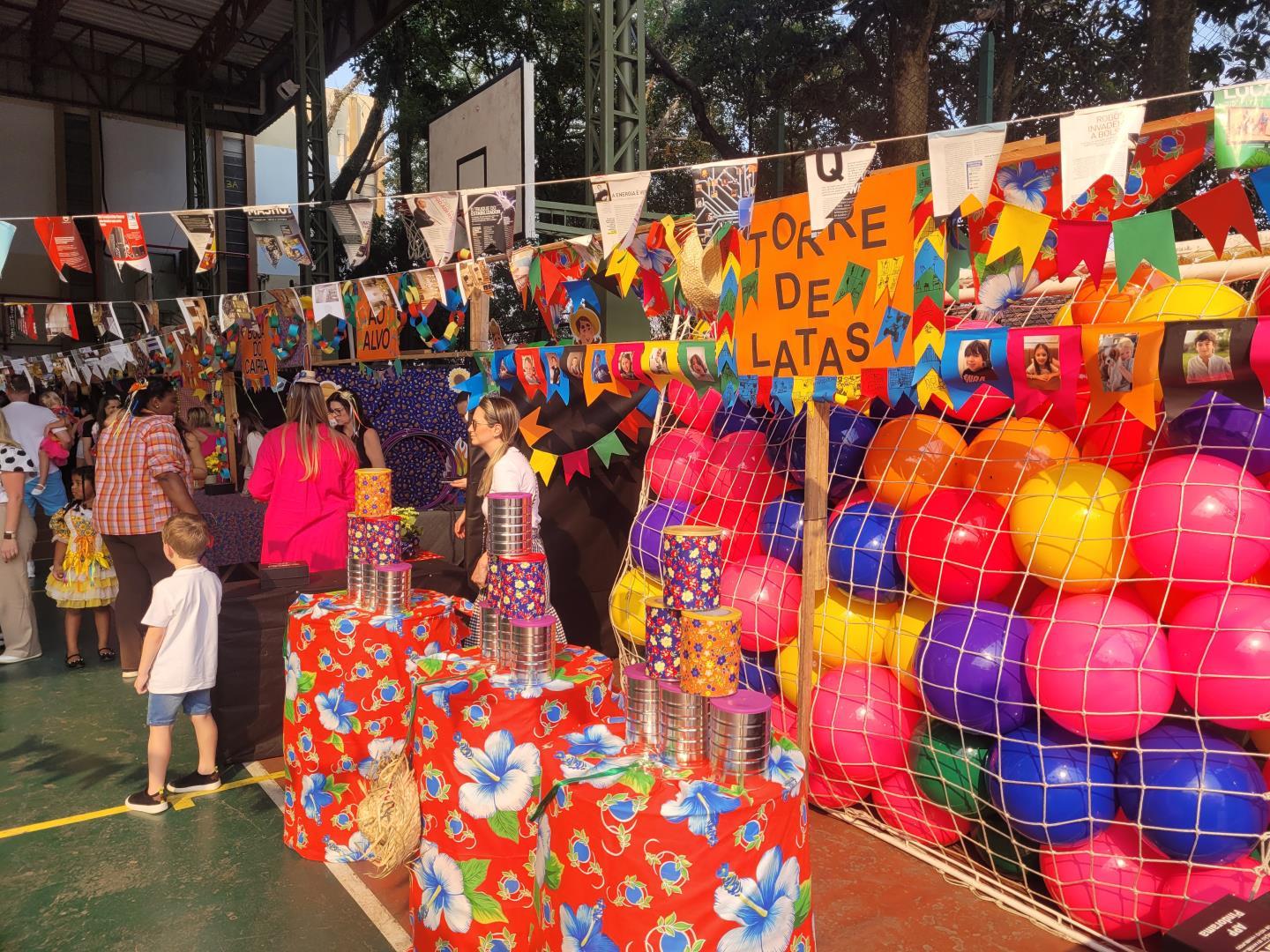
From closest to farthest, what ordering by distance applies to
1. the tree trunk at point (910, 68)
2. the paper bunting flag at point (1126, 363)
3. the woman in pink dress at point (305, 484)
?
1. the paper bunting flag at point (1126, 363)
2. the woman in pink dress at point (305, 484)
3. the tree trunk at point (910, 68)

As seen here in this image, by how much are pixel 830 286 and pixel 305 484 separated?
290 centimetres

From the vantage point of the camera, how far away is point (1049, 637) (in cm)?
305

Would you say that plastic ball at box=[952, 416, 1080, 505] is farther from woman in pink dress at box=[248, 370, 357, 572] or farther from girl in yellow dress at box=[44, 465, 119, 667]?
girl in yellow dress at box=[44, 465, 119, 667]

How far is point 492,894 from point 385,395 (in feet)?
22.0

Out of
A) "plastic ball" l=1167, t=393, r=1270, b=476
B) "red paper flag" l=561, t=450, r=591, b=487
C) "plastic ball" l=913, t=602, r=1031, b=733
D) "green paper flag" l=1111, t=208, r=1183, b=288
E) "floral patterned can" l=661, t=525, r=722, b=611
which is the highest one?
"green paper flag" l=1111, t=208, r=1183, b=288

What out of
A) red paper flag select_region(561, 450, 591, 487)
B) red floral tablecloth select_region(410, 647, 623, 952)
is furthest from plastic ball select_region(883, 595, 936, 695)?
red paper flag select_region(561, 450, 591, 487)

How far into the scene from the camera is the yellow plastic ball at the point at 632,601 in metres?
4.54

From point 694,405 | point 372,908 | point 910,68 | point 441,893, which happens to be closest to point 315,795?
point 372,908

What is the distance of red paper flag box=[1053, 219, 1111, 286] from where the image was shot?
3076mm

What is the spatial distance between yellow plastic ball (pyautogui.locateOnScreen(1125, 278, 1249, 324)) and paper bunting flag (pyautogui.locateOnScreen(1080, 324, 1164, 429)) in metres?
0.61

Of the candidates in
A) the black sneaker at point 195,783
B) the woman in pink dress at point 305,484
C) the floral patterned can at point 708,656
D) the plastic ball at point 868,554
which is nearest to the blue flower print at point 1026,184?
the plastic ball at point 868,554

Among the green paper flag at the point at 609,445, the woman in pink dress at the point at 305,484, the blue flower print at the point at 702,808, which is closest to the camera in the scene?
the blue flower print at the point at 702,808

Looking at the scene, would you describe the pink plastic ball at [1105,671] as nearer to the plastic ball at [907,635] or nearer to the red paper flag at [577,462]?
the plastic ball at [907,635]

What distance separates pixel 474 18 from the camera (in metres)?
18.8
